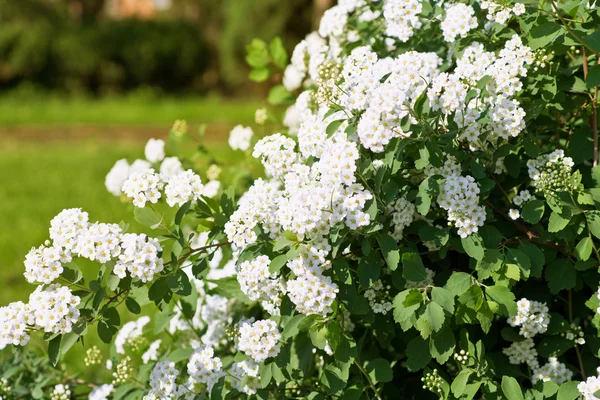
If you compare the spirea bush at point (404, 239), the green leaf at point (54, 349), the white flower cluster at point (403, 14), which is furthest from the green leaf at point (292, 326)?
the white flower cluster at point (403, 14)

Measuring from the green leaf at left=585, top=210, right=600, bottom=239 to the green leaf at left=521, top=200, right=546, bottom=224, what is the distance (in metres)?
0.12

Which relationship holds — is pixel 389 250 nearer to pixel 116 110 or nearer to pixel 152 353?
pixel 152 353

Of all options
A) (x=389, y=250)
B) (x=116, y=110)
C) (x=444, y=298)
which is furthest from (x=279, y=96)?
(x=116, y=110)

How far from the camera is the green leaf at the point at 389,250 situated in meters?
1.84

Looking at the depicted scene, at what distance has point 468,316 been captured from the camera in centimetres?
188

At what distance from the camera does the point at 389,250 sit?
1.87 m

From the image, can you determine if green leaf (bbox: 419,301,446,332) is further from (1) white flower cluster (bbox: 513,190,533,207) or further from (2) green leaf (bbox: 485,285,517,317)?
(1) white flower cluster (bbox: 513,190,533,207)

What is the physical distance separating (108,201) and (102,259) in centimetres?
448

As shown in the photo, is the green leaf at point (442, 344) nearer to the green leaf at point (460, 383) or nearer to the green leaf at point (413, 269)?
the green leaf at point (460, 383)

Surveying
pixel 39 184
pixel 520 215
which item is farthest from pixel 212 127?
pixel 520 215

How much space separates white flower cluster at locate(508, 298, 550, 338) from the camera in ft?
6.54

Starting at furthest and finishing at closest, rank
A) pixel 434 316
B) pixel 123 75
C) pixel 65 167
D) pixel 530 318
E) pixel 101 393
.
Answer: pixel 123 75 < pixel 65 167 < pixel 101 393 < pixel 530 318 < pixel 434 316

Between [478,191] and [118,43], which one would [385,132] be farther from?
[118,43]

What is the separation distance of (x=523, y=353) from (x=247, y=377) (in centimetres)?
77
